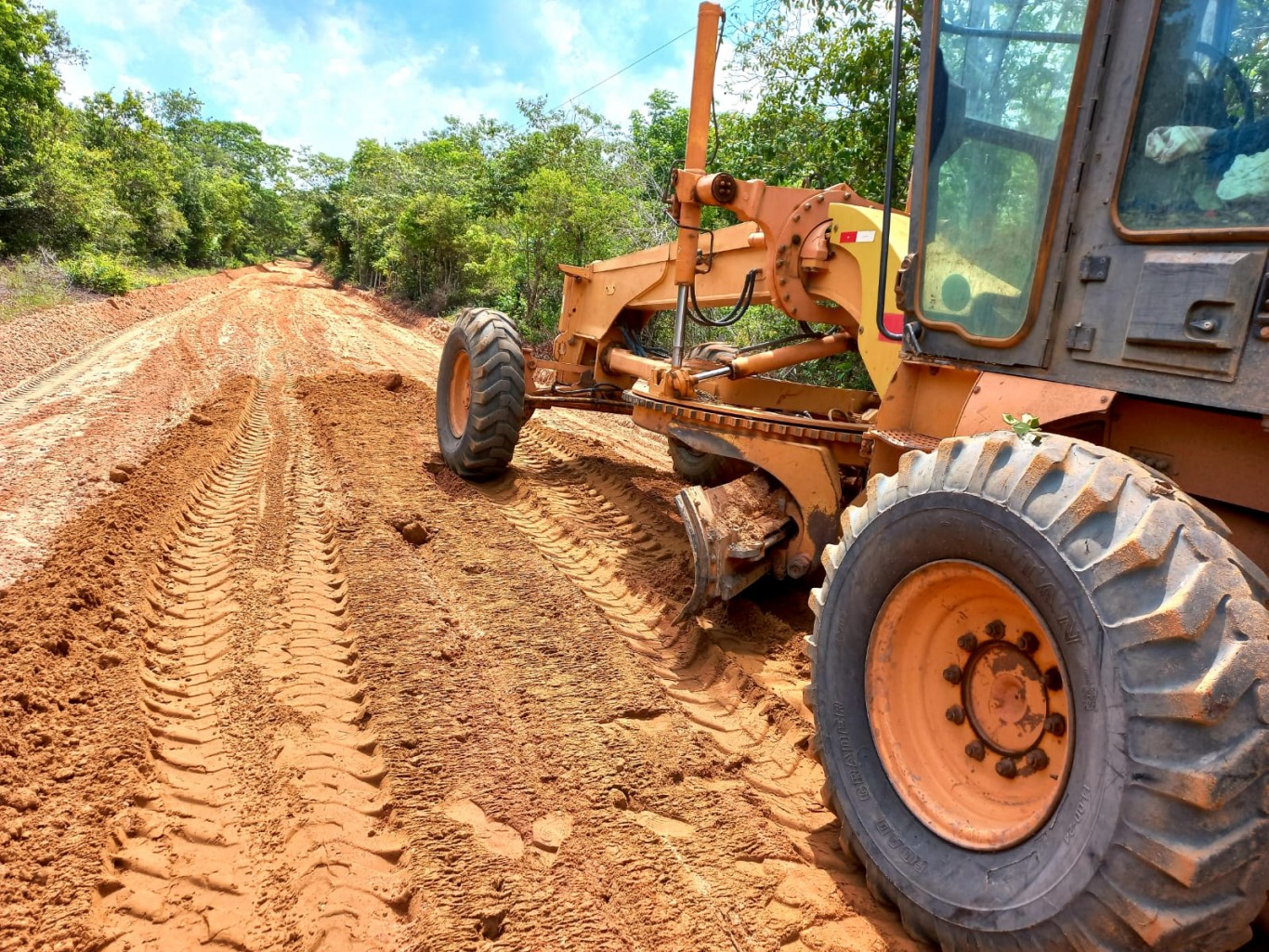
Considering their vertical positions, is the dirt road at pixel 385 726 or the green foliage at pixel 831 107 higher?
the green foliage at pixel 831 107

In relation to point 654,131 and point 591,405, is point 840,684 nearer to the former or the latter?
point 591,405

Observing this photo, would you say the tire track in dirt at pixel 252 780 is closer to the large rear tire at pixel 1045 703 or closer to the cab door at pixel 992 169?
the large rear tire at pixel 1045 703

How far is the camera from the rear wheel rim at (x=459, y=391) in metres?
7.02

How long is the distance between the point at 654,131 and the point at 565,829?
26.5 m

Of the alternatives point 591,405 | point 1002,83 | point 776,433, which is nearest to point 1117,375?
point 1002,83

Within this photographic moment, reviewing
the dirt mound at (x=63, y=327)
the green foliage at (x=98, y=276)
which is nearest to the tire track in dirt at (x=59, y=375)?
the dirt mound at (x=63, y=327)

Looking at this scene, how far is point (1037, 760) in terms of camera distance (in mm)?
1951

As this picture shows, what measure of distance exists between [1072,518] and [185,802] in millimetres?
2761

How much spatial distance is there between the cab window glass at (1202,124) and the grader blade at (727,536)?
223 centimetres

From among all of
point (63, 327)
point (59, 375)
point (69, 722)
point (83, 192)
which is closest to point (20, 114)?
point (83, 192)

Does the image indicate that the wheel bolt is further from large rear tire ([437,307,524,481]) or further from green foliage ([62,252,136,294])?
green foliage ([62,252,136,294])

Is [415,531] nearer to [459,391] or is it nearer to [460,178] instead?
[459,391]

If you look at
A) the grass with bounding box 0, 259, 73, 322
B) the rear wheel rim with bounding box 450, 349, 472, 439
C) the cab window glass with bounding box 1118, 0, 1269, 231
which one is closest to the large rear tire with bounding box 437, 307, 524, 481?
the rear wheel rim with bounding box 450, 349, 472, 439

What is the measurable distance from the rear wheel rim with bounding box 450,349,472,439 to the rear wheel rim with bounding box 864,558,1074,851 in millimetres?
5337
